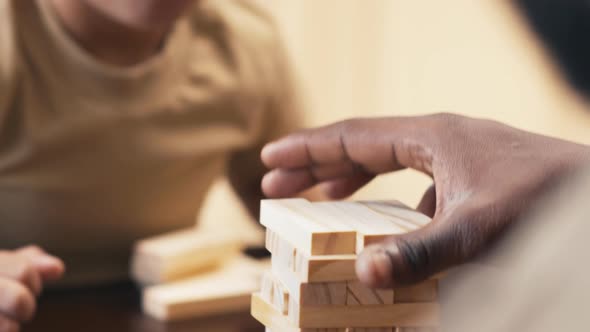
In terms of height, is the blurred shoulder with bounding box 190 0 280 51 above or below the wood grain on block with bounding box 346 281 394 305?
above

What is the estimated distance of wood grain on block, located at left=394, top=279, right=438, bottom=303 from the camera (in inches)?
19.4

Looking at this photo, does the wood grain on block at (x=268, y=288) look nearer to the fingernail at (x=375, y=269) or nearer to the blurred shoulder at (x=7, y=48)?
the fingernail at (x=375, y=269)

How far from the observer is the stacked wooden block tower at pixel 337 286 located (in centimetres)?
→ 48

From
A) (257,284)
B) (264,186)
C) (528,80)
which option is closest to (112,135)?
(257,284)

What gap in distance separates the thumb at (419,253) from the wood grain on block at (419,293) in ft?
0.09

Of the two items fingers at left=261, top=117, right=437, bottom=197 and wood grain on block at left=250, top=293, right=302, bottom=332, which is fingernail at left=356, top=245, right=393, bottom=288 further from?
fingers at left=261, top=117, right=437, bottom=197

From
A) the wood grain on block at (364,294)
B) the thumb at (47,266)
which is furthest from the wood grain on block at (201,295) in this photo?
the wood grain on block at (364,294)

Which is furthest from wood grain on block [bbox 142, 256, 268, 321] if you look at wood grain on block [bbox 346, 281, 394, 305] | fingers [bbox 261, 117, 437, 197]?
wood grain on block [bbox 346, 281, 394, 305]

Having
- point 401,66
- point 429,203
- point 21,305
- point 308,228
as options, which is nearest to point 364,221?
point 308,228

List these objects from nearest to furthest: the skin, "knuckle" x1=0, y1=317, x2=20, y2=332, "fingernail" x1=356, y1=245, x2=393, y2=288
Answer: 1. "fingernail" x1=356, y1=245, x2=393, y2=288
2. "knuckle" x1=0, y1=317, x2=20, y2=332
3. the skin

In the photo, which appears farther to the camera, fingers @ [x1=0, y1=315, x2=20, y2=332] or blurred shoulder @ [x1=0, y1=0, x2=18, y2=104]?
blurred shoulder @ [x1=0, y1=0, x2=18, y2=104]

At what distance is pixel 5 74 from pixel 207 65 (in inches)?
13.6

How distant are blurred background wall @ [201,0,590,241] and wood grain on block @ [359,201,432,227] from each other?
88cm

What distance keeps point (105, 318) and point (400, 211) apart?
20.4 inches
